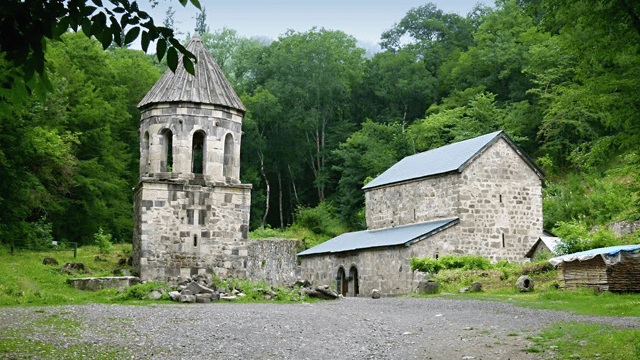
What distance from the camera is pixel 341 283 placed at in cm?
3144

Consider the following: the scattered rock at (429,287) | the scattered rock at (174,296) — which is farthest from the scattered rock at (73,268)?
the scattered rock at (429,287)

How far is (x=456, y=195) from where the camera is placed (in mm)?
28812

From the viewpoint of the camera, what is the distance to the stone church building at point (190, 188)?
67.8 feet

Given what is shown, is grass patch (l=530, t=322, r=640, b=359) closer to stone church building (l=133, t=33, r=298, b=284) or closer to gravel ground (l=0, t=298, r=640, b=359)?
gravel ground (l=0, t=298, r=640, b=359)

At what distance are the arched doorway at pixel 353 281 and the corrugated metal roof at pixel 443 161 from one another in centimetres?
503

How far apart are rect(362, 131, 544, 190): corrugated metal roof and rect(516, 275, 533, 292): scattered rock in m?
7.86

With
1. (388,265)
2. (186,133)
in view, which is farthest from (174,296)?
(388,265)

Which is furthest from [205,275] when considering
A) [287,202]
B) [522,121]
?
[287,202]

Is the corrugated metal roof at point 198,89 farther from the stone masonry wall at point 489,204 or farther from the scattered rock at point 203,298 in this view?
the stone masonry wall at point 489,204

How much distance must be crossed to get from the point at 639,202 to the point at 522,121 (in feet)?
98.8

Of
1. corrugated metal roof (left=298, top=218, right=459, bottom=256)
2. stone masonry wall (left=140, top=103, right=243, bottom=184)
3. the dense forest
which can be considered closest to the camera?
stone masonry wall (left=140, top=103, right=243, bottom=184)

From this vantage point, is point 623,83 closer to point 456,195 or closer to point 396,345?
point 396,345

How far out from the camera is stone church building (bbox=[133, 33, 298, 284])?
2067cm

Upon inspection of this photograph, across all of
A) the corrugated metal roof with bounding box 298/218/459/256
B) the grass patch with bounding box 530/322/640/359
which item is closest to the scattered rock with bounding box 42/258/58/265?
the corrugated metal roof with bounding box 298/218/459/256
